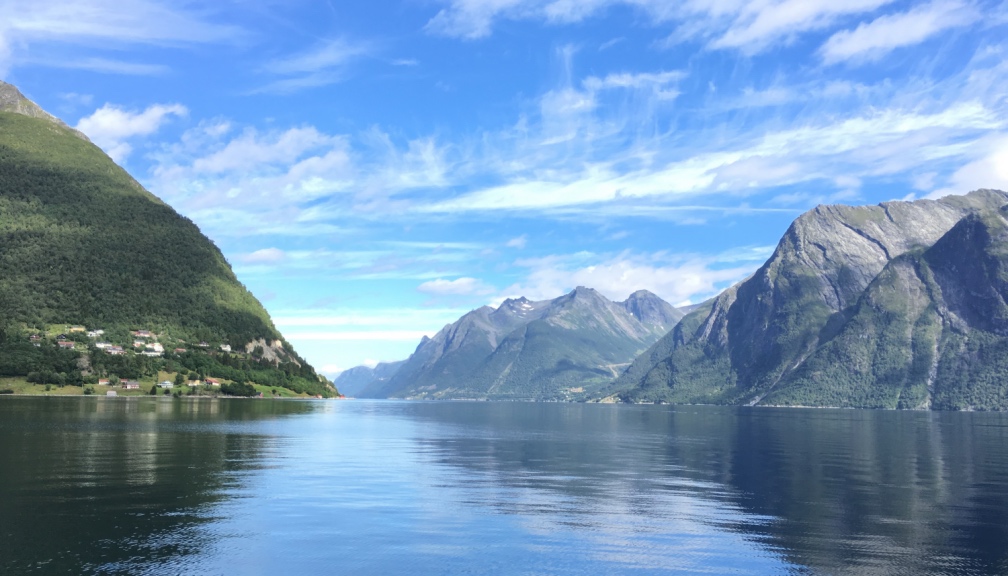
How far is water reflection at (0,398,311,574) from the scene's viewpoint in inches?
1671

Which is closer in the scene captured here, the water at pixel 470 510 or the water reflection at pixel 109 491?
the water reflection at pixel 109 491

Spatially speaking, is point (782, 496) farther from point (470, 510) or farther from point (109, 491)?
point (109, 491)

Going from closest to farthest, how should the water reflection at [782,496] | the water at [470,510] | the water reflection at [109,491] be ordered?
the water reflection at [109,491]
the water at [470,510]
the water reflection at [782,496]

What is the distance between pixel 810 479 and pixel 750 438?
74002 mm

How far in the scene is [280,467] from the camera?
8494 cm

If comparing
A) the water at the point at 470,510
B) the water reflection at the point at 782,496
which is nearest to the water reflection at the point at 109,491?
the water at the point at 470,510

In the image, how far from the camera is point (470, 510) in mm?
61406

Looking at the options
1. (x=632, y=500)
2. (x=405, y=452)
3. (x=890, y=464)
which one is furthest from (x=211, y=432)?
(x=890, y=464)

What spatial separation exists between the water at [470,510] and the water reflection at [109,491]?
0.81 feet

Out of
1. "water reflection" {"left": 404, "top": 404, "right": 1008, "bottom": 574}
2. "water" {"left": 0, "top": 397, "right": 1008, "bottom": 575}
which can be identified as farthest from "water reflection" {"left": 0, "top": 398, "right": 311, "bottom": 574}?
"water reflection" {"left": 404, "top": 404, "right": 1008, "bottom": 574}

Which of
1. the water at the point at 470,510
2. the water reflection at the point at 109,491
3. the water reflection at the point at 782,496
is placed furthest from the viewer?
the water reflection at the point at 782,496

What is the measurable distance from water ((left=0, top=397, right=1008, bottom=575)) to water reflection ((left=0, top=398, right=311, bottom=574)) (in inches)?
9.7

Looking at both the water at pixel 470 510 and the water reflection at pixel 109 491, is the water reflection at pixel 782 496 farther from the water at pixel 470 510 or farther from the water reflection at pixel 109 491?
the water reflection at pixel 109 491

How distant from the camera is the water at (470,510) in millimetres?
44781
